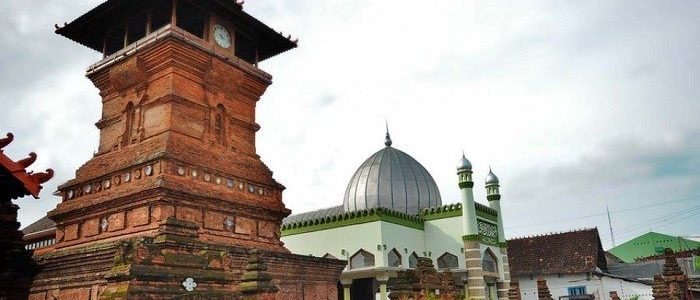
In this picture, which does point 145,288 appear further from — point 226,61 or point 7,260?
point 226,61

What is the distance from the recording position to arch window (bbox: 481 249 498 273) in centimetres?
2775

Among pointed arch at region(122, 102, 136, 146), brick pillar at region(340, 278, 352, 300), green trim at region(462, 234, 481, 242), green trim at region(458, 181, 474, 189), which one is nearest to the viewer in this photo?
pointed arch at region(122, 102, 136, 146)

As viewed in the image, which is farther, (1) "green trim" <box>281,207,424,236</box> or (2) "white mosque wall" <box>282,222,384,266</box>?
(1) "green trim" <box>281,207,424,236</box>

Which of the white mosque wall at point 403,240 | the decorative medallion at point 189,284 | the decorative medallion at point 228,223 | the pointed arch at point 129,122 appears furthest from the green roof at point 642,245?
the decorative medallion at point 189,284

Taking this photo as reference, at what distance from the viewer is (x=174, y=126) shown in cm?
1686

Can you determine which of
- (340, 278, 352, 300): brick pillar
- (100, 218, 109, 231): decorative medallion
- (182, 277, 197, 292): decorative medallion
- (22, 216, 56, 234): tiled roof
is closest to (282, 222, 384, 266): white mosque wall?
(340, 278, 352, 300): brick pillar

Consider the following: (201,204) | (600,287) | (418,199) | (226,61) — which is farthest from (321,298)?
(600,287)

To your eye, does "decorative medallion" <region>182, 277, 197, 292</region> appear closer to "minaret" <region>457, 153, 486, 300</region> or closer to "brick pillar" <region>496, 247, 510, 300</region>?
"minaret" <region>457, 153, 486, 300</region>

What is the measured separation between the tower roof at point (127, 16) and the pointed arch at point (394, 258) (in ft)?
33.0

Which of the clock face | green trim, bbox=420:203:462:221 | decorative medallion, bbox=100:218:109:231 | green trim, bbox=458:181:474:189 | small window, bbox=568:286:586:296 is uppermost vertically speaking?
the clock face

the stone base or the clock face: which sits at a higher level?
the clock face

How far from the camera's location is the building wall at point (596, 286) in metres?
34.7

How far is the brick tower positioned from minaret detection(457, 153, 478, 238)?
366 inches

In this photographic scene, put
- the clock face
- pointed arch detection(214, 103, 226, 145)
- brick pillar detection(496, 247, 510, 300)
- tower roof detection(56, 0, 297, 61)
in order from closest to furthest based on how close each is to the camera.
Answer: tower roof detection(56, 0, 297, 61) < pointed arch detection(214, 103, 226, 145) < the clock face < brick pillar detection(496, 247, 510, 300)
